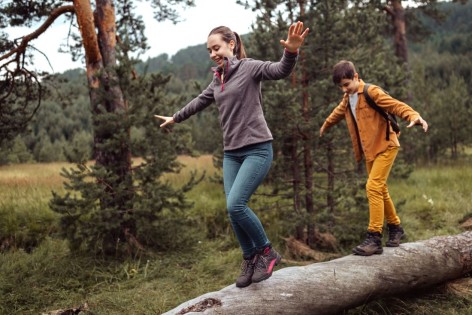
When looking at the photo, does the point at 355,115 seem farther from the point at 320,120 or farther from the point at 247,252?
the point at 320,120

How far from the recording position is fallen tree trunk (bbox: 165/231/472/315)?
349 centimetres

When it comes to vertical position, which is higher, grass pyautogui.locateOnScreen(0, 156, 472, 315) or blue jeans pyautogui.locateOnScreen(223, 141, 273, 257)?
blue jeans pyautogui.locateOnScreen(223, 141, 273, 257)

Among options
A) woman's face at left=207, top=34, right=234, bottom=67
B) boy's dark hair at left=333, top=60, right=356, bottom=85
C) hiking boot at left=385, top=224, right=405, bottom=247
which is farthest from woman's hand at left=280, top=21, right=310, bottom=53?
hiking boot at left=385, top=224, right=405, bottom=247

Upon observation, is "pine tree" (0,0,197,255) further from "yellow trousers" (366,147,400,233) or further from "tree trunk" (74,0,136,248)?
"yellow trousers" (366,147,400,233)

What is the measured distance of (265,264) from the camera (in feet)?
12.0

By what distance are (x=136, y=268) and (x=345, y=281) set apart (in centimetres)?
361

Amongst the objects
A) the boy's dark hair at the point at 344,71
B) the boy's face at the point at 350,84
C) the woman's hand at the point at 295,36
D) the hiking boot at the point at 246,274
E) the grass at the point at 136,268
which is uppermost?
the woman's hand at the point at 295,36

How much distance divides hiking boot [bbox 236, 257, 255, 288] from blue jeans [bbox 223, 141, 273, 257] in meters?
0.09

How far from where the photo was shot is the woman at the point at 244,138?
3428 mm

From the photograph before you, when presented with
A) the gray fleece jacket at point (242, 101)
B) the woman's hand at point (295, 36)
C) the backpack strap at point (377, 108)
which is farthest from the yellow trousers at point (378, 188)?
the woman's hand at point (295, 36)

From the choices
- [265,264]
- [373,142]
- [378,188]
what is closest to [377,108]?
[373,142]

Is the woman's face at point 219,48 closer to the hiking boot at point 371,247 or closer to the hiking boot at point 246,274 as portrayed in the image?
the hiking boot at point 246,274

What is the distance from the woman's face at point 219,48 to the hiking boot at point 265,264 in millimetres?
1643

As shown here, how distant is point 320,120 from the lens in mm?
6988
